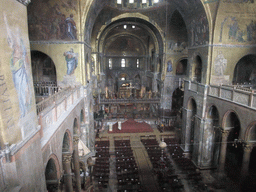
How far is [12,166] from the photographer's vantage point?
163 inches

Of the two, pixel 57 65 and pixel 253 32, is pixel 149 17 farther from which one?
pixel 57 65

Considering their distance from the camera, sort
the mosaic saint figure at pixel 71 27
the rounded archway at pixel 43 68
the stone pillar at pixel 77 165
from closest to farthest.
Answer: the stone pillar at pixel 77 165 < the mosaic saint figure at pixel 71 27 < the rounded archway at pixel 43 68

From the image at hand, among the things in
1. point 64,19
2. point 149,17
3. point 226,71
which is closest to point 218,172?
point 226,71

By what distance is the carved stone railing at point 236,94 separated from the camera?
9875 mm

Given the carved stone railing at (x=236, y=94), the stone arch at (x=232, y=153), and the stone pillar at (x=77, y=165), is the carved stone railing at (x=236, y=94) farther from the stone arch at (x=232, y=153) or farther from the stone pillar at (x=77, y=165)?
the stone pillar at (x=77, y=165)

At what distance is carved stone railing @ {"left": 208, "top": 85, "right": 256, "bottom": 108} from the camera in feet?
32.4

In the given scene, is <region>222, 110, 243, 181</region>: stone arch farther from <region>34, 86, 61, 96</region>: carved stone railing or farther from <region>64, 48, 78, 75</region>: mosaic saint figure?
<region>34, 86, 61, 96</region>: carved stone railing

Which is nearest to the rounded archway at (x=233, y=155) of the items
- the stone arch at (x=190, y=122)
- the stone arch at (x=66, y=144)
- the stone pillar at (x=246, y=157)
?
the stone pillar at (x=246, y=157)

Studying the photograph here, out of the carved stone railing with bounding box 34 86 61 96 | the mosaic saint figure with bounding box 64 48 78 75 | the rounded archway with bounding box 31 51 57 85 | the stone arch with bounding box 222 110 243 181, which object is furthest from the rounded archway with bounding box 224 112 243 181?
the rounded archway with bounding box 31 51 57 85

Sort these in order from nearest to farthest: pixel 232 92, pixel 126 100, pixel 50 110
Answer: pixel 50 110
pixel 232 92
pixel 126 100

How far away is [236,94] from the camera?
11.1m

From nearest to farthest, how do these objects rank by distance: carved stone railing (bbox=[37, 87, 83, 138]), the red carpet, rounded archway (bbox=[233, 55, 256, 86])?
carved stone railing (bbox=[37, 87, 83, 138]) → rounded archway (bbox=[233, 55, 256, 86]) → the red carpet

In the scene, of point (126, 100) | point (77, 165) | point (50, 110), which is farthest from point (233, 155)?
point (50, 110)

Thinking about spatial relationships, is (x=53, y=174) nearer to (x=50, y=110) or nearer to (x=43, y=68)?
(x=50, y=110)
